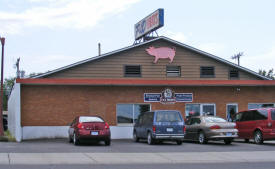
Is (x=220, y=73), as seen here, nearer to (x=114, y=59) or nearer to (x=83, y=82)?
(x=114, y=59)

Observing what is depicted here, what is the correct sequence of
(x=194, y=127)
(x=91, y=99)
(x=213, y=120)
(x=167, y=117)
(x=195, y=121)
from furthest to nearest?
(x=91, y=99) < (x=195, y=121) < (x=194, y=127) < (x=213, y=120) < (x=167, y=117)

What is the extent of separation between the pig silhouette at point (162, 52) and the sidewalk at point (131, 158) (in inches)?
518

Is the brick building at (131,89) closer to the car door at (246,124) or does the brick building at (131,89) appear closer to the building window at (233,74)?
the building window at (233,74)

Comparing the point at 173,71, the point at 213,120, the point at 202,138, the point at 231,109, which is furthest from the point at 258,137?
the point at 173,71

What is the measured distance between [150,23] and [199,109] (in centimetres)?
797

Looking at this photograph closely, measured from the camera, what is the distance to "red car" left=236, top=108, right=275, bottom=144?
21.1m

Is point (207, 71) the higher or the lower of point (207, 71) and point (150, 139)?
the higher

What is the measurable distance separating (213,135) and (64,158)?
867cm

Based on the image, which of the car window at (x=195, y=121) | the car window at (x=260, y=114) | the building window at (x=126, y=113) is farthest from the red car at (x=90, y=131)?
the car window at (x=260, y=114)

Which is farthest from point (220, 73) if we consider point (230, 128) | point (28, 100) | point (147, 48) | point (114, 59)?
point (28, 100)

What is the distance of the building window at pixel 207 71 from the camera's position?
3055cm

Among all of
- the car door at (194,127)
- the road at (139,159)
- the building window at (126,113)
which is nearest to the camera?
the road at (139,159)

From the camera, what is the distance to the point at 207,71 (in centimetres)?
3070

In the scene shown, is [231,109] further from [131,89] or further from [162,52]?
[131,89]
